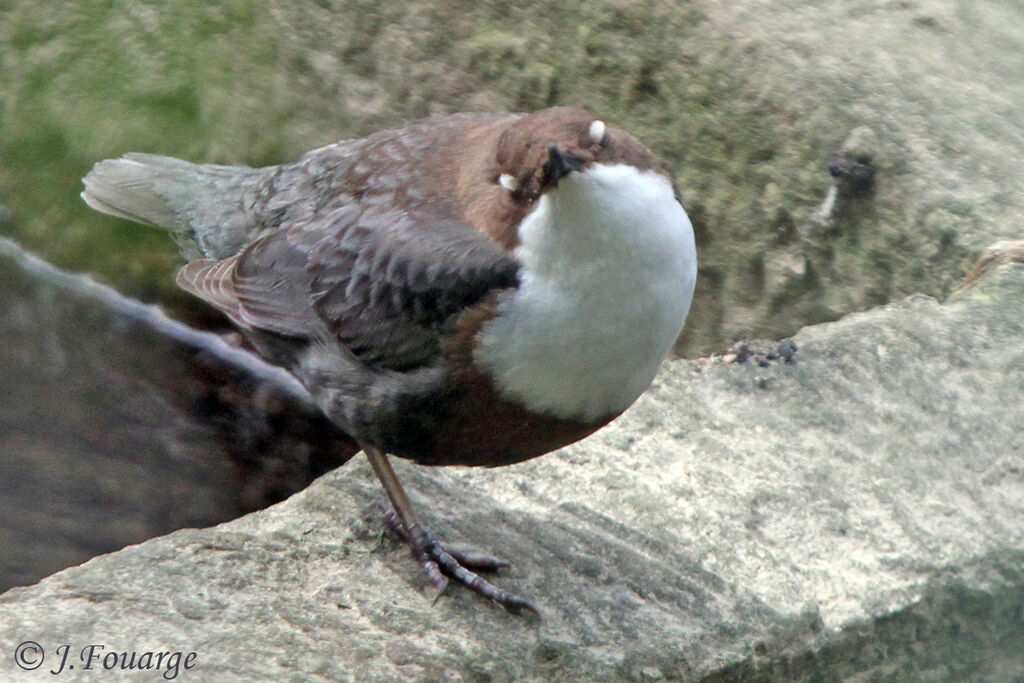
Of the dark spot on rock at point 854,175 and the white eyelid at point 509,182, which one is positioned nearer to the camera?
the white eyelid at point 509,182

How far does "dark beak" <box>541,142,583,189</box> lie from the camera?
6.02 feet

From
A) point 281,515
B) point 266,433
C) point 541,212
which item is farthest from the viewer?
point 266,433

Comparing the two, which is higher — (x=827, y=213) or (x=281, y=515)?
(x=827, y=213)

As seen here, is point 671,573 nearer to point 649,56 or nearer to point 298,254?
point 298,254

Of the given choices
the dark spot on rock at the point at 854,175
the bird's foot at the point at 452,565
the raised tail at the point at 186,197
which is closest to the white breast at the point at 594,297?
the bird's foot at the point at 452,565

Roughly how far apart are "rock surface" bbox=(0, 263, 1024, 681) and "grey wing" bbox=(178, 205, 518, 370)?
49 centimetres

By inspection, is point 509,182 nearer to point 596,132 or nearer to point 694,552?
point 596,132

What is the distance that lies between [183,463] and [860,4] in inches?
119

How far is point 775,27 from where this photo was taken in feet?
12.3

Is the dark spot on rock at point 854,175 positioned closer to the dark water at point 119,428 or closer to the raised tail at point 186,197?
the raised tail at point 186,197

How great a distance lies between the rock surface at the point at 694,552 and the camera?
88.0 inches

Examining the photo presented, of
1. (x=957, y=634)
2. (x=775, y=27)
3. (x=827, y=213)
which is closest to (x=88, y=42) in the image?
(x=775, y=27)

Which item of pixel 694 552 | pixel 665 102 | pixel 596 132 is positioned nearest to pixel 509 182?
pixel 596 132

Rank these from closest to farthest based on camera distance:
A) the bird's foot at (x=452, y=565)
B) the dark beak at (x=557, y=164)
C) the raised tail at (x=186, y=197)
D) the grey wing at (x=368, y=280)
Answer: the dark beak at (x=557, y=164)
the grey wing at (x=368, y=280)
the bird's foot at (x=452, y=565)
the raised tail at (x=186, y=197)
